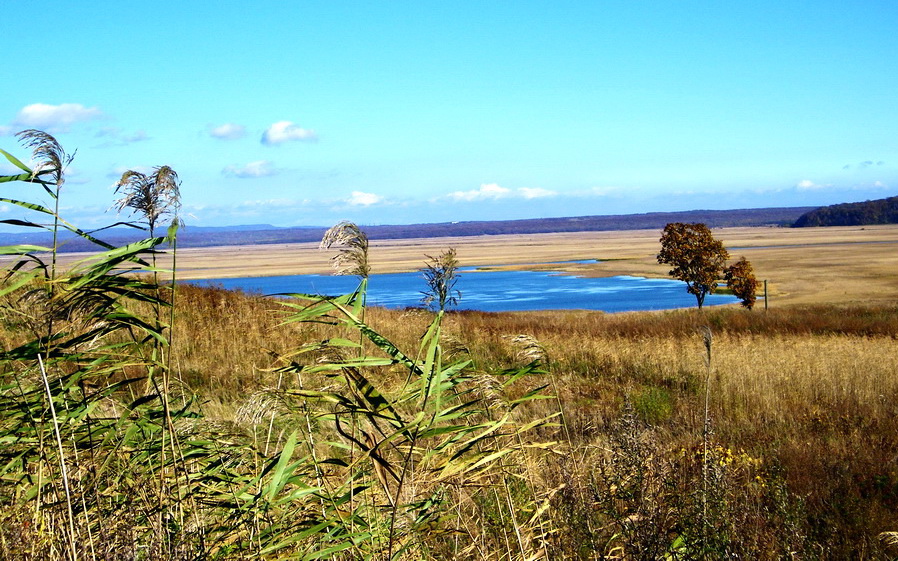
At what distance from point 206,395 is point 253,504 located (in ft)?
25.5

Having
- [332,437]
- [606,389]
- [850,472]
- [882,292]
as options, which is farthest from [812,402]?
[882,292]

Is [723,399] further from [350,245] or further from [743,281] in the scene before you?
[743,281]

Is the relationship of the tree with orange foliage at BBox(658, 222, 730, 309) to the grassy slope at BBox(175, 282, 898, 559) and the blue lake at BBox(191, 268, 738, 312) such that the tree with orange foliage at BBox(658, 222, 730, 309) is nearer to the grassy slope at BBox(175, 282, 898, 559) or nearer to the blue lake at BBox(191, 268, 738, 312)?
the blue lake at BBox(191, 268, 738, 312)

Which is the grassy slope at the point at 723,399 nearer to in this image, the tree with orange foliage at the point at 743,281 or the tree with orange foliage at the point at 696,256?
the tree with orange foliage at the point at 743,281

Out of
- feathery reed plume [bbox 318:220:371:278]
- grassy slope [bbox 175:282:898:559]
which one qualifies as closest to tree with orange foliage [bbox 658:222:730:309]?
grassy slope [bbox 175:282:898:559]

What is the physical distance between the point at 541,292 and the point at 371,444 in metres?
67.2

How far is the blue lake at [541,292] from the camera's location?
179ft

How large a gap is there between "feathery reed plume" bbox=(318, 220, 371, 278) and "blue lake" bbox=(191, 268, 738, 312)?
4139 cm

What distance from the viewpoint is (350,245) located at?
2855 millimetres

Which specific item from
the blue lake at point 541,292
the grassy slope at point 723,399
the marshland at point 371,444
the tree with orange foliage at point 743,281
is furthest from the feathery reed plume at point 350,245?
the tree with orange foliage at point 743,281

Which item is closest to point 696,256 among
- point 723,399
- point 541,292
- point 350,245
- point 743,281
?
point 743,281

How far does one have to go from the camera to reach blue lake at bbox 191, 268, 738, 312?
54.7 m

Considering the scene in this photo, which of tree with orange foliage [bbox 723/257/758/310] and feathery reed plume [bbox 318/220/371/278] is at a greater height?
feathery reed plume [bbox 318/220/371/278]

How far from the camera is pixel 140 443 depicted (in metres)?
3.38
